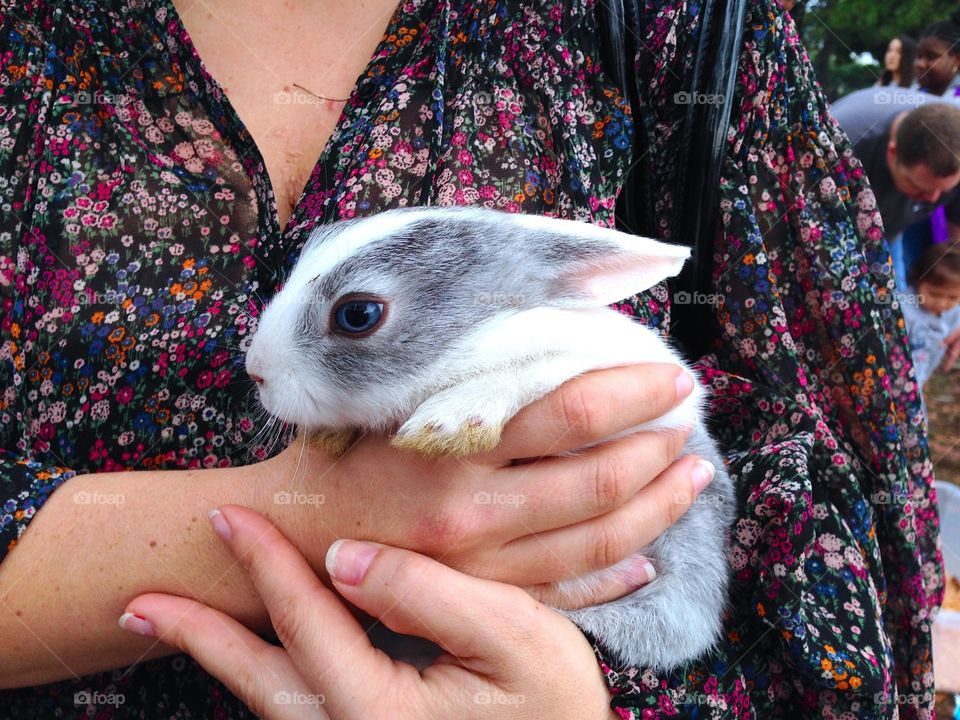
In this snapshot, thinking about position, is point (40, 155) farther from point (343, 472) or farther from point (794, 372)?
point (794, 372)

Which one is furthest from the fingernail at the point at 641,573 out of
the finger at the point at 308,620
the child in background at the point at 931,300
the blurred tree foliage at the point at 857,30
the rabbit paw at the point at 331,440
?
the blurred tree foliage at the point at 857,30

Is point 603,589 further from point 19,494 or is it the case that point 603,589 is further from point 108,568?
point 19,494

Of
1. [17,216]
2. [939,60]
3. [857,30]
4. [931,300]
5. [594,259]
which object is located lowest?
[931,300]

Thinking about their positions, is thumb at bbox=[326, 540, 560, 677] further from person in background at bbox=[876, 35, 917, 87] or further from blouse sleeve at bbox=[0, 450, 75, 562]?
person in background at bbox=[876, 35, 917, 87]

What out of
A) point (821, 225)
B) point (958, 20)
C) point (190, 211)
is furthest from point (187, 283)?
point (958, 20)

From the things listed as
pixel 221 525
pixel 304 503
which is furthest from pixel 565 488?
pixel 221 525

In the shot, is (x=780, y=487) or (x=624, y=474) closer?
(x=624, y=474)

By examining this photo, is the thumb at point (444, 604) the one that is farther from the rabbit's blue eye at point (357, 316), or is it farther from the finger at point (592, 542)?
the rabbit's blue eye at point (357, 316)
